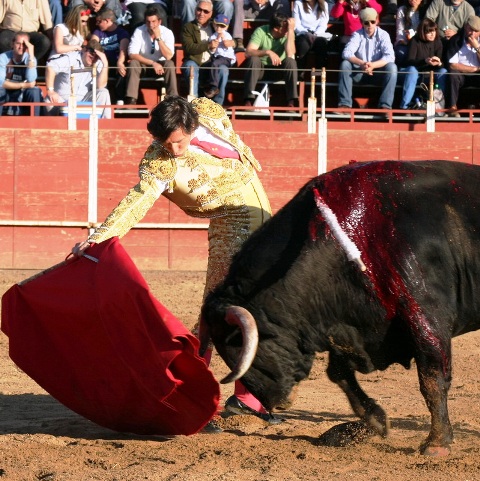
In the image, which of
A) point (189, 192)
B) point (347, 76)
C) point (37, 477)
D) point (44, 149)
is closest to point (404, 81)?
point (347, 76)

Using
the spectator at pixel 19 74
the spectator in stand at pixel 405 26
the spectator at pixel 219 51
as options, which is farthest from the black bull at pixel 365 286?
the spectator in stand at pixel 405 26

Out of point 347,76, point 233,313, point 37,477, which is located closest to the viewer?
point 37,477

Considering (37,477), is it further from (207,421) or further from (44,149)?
(44,149)

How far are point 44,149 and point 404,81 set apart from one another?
13.8ft

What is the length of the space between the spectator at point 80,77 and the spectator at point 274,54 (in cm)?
162

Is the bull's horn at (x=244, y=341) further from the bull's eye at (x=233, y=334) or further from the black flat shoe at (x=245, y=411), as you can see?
the black flat shoe at (x=245, y=411)

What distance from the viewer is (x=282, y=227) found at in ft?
14.0

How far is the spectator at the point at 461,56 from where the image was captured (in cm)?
1196

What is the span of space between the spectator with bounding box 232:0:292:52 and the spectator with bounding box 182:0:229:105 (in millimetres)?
568

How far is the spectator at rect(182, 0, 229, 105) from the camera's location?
11680 mm

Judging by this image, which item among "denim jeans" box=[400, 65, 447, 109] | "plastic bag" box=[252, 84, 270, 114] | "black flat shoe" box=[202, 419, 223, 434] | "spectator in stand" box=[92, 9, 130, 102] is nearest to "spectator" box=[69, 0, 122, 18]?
"spectator in stand" box=[92, 9, 130, 102]

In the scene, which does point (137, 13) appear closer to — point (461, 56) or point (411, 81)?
point (411, 81)

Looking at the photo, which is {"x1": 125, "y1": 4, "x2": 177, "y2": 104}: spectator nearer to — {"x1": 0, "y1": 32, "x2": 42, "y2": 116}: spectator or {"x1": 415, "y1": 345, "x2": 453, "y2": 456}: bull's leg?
{"x1": 0, "y1": 32, "x2": 42, "y2": 116}: spectator

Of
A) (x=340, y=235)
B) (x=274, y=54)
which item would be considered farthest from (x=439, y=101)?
(x=340, y=235)
